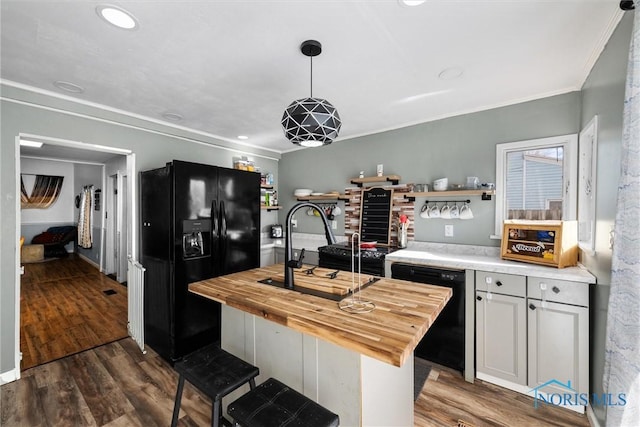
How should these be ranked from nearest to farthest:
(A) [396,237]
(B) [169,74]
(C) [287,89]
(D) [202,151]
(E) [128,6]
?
(E) [128,6]
(B) [169,74]
(C) [287,89]
(A) [396,237]
(D) [202,151]

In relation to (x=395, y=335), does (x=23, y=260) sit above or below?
below

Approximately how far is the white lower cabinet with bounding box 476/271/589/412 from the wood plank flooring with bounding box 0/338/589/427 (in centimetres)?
14

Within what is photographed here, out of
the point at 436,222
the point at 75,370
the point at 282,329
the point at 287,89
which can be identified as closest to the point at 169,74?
the point at 287,89

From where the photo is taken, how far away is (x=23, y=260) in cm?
651

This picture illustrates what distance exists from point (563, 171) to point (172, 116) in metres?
3.91

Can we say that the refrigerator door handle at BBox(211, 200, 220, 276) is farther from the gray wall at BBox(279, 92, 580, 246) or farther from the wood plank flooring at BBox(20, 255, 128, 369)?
the gray wall at BBox(279, 92, 580, 246)

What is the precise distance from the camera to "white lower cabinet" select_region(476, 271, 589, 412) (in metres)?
1.90

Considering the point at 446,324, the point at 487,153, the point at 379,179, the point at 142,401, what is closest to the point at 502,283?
the point at 446,324

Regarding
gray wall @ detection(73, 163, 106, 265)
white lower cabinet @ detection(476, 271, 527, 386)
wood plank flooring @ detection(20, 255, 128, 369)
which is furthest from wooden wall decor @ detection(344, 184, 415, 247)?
gray wall @ detection(73, 163, 106, 265)

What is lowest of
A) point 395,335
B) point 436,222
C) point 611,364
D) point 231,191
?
point 611,364

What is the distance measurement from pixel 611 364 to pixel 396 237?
2256 millimetres

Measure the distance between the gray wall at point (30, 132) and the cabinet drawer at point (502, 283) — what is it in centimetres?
350

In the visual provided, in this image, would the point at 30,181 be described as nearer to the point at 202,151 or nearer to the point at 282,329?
the point at 202,151

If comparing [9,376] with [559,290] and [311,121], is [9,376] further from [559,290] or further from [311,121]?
[559,290]
